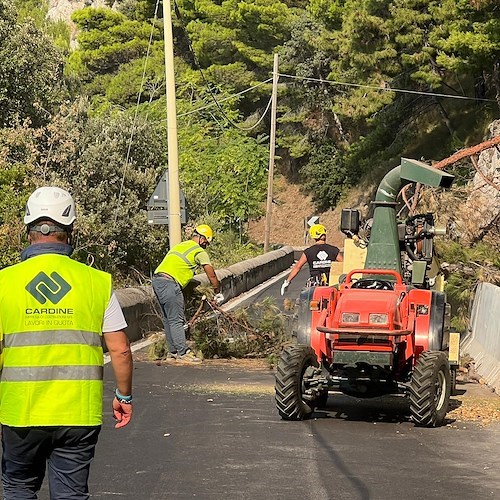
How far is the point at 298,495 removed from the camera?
7.57 metres

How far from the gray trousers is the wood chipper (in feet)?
12.0

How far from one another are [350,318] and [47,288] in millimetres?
5562

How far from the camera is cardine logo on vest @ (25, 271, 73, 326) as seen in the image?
5.23 meters

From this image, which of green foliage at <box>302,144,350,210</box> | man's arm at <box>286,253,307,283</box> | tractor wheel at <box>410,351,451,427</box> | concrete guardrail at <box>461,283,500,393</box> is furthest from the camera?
green foliage at <box>302,144,350,210</box>

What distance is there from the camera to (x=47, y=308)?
5.23 m

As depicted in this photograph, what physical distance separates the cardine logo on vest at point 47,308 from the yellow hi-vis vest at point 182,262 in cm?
988

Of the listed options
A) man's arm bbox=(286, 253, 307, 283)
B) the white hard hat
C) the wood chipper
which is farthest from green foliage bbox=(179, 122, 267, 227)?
the white hard hat

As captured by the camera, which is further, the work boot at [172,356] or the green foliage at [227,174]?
the green foliage at [227,174]

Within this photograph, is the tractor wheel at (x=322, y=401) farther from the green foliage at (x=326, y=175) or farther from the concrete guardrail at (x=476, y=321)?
the green foliage at (x=326, y=175)

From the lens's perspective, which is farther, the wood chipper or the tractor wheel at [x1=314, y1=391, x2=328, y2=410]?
the tractor wheel at [x1=314, y1=391, x2=328, y2=410]

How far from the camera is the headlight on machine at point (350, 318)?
10452mm

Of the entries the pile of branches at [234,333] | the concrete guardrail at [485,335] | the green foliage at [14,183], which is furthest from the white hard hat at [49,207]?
the green foliage at [14,183]

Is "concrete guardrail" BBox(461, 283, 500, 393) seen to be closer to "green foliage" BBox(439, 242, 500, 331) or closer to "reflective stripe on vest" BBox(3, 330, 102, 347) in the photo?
"green foliage" BBox(439, 242, 500, 331)

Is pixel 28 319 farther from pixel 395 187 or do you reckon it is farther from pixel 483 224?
pixel 483 224
